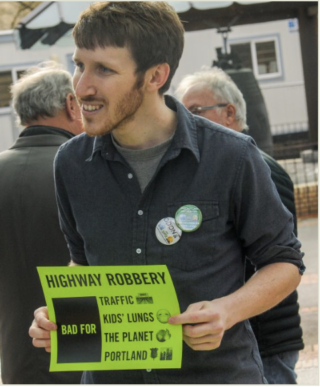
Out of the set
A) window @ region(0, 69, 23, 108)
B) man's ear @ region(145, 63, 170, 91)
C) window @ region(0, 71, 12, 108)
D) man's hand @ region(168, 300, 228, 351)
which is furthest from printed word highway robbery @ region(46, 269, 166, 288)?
window @ region(0, 71, 12, 108)

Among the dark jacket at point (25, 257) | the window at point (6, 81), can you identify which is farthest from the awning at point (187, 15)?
the window at point (6, 81)

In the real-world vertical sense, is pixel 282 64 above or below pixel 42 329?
below

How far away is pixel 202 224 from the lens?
91.7 inches

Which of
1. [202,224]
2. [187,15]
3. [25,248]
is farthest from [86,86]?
[187,15]

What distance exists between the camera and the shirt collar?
2.38 metres

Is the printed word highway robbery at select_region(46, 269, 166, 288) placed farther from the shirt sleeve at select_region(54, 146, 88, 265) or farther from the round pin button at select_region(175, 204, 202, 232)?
the shirt sleeve at select_region(54, 146, 88, 265)

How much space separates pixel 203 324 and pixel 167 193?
0.41 meters

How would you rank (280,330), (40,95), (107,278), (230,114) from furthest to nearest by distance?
(230,114)
(40,95)
(280,330)
(107,278)

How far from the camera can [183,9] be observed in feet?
39.9

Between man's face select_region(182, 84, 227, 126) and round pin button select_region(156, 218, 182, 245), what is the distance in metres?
1.96

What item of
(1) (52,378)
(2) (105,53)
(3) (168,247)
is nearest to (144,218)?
(3) (168,247)

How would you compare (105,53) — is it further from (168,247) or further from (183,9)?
(183,9)

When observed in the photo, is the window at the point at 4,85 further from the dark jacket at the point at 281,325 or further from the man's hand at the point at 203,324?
the man's hand at the point at 203,324

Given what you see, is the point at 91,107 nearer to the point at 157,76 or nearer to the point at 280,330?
the point at 157,76
